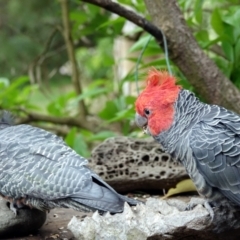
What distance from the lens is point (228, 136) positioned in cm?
167

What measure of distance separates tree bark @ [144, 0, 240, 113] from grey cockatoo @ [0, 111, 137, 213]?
2.29ft

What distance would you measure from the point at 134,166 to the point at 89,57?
394cm

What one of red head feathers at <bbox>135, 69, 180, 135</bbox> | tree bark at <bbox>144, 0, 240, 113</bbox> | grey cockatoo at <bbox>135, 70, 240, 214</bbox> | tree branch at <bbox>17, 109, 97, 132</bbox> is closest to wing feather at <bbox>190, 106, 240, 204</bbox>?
grey cockatoo at <bbox>135, 70, 240, 214</bbox>

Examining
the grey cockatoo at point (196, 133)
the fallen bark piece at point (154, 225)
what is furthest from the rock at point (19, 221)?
the grey cockatoo at point (196, 133)

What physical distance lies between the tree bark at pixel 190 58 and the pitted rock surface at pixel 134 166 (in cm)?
35

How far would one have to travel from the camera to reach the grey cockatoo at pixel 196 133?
1.65m

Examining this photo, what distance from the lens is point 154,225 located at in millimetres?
1511

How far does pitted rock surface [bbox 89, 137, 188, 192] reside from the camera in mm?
2260

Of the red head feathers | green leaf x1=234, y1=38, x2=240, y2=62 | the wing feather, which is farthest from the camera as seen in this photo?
green leaf x1=234, y1=38, x2=240, y2=62

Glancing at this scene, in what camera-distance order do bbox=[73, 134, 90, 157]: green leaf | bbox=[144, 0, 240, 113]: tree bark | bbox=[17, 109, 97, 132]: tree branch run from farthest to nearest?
bbox=[17, 109, 97, 132]: tree branch, bbox=[73, 134, 90, 157]: green leaf, bbox=[144, 0, 240, 113]: tree bark

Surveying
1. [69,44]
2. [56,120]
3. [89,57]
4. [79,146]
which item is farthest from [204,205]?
[89,57]

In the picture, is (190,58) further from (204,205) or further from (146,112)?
(204,205)

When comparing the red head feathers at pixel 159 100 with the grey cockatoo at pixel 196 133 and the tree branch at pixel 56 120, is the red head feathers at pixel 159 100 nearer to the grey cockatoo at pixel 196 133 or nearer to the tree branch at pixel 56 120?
the grey cockatoo at pixel 196 133

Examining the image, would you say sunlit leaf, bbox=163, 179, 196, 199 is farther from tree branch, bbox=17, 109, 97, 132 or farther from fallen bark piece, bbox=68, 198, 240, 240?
tree branch, bbox=17, 109, 97, 132
